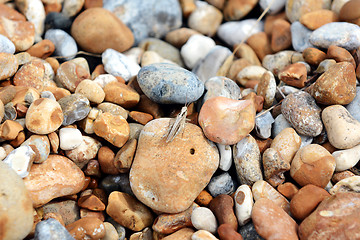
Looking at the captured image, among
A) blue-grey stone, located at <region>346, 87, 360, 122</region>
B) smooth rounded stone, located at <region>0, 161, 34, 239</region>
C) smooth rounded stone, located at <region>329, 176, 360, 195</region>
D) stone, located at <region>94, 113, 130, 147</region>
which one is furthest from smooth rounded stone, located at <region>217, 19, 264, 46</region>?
smooth rounded stone, located at <region>0, 161, 34, 239</region>

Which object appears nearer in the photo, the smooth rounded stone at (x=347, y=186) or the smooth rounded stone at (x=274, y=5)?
the smooth rounded stone at (x=347, y=186)

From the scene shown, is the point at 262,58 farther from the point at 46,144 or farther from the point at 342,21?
the point at 46,144

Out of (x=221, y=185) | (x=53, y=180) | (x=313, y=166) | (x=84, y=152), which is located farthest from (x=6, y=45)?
(x=313, y=166)

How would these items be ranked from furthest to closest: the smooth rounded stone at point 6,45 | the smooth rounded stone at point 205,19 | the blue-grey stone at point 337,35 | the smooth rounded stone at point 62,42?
the smooth rounded stone at point 205,19 < the smooth rounded stone at point 62,42 < the blue-grey stone at point 337,35 < the smooth rounded stone at point 6,45

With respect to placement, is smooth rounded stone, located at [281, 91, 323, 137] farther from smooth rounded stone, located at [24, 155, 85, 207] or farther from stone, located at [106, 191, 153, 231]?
smooth rounded stone, located at [24, 155, 85, 207]

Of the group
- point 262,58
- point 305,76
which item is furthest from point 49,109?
point 262,58

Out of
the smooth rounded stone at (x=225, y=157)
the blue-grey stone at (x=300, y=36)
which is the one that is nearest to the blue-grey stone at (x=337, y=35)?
the blue-grey stone at (x=300, y=36)

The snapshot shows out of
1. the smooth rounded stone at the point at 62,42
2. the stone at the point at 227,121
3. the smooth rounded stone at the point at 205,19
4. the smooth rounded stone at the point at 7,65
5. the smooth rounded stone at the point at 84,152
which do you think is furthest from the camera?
the smooth rounded stone at the point at 205,19

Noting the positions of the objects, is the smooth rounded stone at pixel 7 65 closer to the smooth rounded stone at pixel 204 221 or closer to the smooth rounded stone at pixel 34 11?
the smooth rounded stone at pixel 34 11
